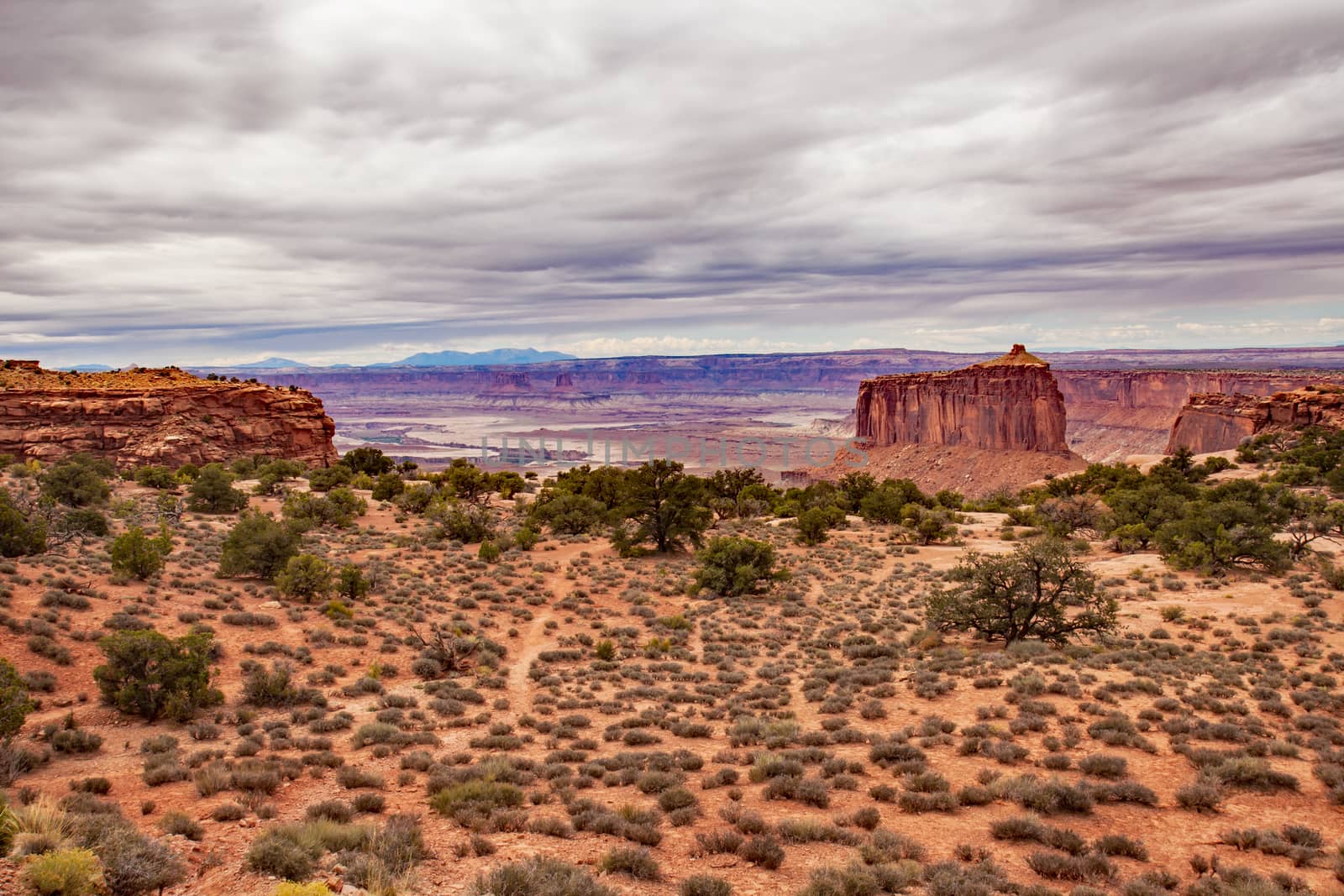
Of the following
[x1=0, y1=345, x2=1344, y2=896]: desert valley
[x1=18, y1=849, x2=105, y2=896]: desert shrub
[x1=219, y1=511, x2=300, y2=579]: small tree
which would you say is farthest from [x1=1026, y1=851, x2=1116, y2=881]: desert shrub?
[x1=219, y1=511, x2=300, y2=579]: small tree

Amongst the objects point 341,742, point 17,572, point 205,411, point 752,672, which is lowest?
point 752,672

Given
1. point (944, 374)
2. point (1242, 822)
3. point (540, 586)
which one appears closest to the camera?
point (1242, 822)

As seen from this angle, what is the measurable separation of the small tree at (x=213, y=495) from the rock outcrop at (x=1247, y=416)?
277ft

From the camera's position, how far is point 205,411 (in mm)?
61906

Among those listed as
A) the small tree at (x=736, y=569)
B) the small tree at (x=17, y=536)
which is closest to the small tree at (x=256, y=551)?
the small tree at (x=17, y=536)

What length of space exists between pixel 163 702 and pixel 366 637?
22.2 feet

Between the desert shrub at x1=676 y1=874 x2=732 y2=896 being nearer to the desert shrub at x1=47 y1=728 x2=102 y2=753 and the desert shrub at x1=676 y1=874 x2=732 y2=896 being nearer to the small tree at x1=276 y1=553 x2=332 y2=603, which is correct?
the desert shrub at x1=47 y1=728 x2=102 y2=753

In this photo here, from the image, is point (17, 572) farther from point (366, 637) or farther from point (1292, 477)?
point (1292, 477)

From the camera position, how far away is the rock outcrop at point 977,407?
333 feet

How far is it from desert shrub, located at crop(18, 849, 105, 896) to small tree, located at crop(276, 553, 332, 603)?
671 inches

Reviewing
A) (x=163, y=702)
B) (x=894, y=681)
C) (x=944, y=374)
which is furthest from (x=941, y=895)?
(x=944, y=374)

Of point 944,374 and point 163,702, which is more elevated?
point 944,374

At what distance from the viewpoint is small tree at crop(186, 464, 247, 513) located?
121ft

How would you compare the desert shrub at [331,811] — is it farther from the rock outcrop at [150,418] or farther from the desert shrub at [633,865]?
the rock outcrop at [150,418]
